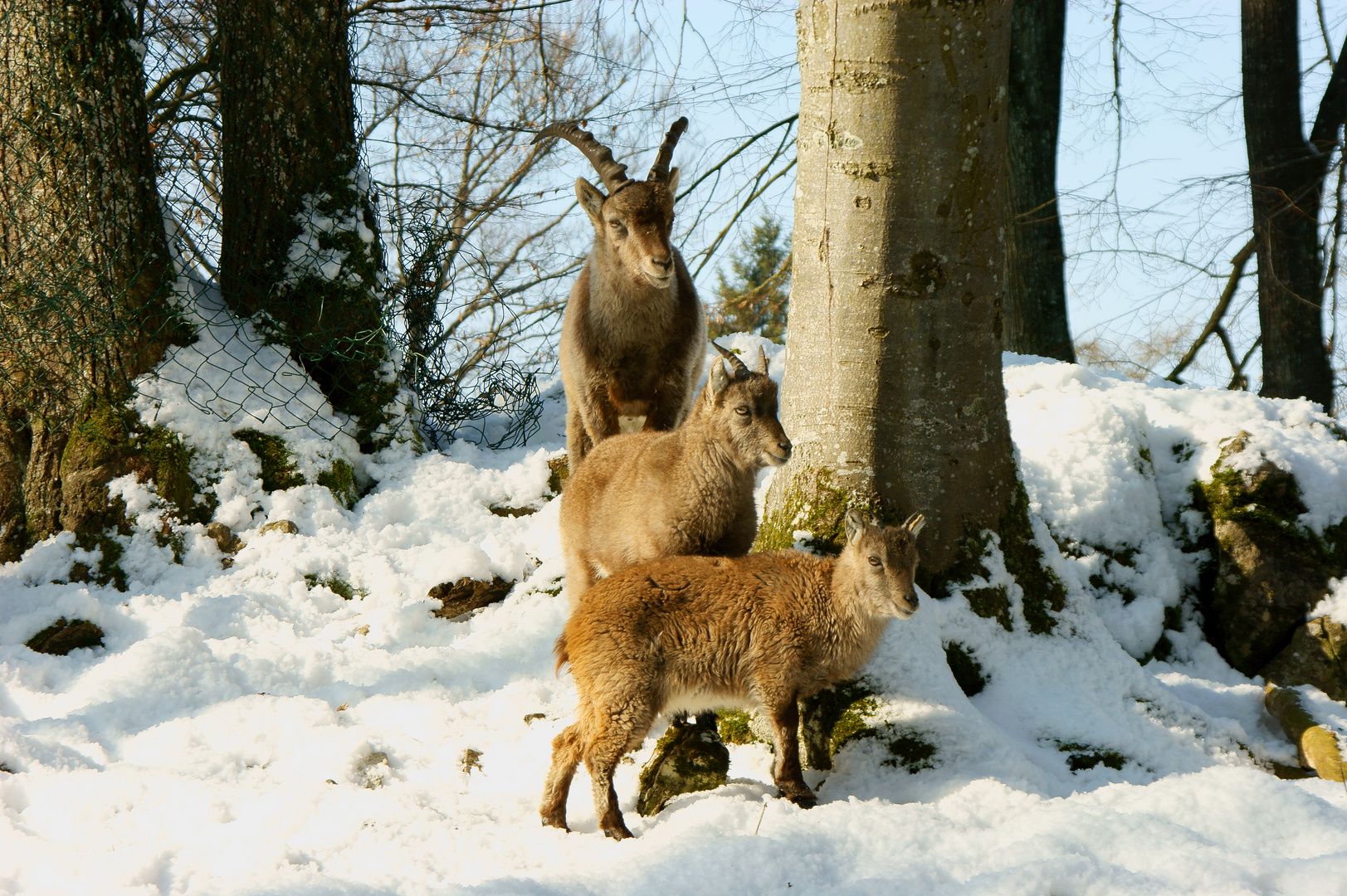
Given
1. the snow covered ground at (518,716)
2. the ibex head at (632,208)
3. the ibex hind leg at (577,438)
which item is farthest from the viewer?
the ibex hind leg at (577,438)

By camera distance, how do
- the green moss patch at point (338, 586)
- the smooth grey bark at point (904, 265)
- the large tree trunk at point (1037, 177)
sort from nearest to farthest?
the smooth grey bark at point (904, 265)
the green moss patch at point (338, 586)
the large tree trunk at point (1037, 177)

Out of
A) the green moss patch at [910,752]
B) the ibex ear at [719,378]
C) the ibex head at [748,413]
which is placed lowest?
the green moss patch at [910,752]

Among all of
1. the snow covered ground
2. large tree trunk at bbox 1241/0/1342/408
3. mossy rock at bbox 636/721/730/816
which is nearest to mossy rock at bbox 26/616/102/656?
the snow covered ground

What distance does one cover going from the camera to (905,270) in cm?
420

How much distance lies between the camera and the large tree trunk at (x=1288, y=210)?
918 centimetres

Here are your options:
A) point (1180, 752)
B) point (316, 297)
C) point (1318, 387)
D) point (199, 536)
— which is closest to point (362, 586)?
point (199, 536)

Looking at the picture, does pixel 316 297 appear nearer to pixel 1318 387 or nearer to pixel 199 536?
pixel 199 536

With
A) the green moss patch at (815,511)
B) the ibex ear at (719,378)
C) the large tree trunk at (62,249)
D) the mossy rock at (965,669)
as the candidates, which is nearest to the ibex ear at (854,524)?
the green moss patch at (815,511)

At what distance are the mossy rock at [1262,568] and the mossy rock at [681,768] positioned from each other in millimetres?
3144

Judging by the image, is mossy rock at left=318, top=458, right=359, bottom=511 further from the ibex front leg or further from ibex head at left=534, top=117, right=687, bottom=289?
the ibex front leg

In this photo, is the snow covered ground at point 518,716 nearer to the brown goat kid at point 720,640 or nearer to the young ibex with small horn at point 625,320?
the brown goat kid at point 720,640

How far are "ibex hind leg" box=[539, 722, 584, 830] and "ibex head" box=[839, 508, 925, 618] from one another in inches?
45.3

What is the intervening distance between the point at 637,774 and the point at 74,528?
4013 mm

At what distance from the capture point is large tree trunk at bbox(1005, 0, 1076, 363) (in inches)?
391
